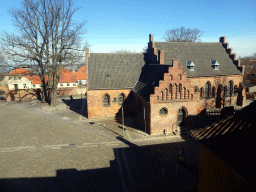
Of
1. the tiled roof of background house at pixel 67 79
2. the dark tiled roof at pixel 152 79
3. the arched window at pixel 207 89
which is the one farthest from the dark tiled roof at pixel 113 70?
the tiled roof of background house at pixel 67 79

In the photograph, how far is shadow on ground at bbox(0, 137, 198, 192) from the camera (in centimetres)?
1049

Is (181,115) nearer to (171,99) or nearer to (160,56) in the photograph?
(171,99)

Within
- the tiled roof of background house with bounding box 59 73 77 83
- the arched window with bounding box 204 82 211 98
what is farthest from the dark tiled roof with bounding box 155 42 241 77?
the tiled roof of background house with bounding box 59 73 77 83

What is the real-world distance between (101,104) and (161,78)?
9951 millimetres

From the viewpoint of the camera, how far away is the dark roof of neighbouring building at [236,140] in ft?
18.0

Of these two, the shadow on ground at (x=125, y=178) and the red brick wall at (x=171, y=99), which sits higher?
the red brick wall at (x=171, y=99)

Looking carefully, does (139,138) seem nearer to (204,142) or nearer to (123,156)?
(123,156)

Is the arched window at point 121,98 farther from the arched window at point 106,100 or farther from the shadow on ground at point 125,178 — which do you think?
the shadow on ground at point 125,178

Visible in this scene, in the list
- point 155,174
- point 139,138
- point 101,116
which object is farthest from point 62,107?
point 155,174

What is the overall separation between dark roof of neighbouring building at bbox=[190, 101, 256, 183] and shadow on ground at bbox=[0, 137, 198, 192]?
3039 mm

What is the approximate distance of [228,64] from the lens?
2742 cm

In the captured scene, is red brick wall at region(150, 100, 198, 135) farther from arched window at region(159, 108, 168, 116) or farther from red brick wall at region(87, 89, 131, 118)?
red brick wall at region(87, 89, 131, 118)

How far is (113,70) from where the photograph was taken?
25.4 meters

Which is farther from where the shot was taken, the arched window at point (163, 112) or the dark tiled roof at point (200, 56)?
the dark tiled roof at point (200, 56)
